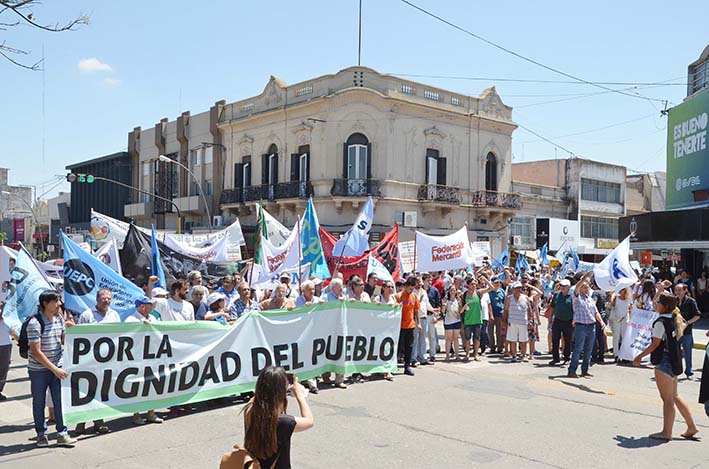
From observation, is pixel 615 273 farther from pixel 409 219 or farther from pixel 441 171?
pixel 441 171

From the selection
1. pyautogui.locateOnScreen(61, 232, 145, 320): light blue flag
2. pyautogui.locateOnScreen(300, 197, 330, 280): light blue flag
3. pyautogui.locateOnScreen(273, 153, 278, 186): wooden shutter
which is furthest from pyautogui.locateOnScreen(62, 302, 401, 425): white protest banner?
pyautogui.locateOnScreen(273, 153, 278, 186): wooden shutter

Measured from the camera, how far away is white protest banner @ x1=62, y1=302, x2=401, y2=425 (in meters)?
7.70

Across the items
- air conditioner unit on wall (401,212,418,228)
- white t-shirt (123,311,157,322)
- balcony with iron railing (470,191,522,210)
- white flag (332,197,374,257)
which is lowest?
white t-shirt (123,311,157,322)

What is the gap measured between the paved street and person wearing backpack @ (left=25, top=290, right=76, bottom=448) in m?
Result: 0.25

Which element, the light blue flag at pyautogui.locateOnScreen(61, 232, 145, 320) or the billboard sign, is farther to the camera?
the billboard sign

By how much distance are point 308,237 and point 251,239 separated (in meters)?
25.7

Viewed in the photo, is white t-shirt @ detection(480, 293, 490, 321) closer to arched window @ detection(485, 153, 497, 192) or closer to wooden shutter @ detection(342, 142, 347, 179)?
wooden shutter @ detection(342, 142, 347, 179)

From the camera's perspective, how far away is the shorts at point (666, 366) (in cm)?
782

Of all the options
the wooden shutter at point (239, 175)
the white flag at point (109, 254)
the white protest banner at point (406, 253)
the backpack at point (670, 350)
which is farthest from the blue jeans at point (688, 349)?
the wooden shutter at point (239, 175)

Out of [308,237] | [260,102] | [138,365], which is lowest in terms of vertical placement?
[138,365]

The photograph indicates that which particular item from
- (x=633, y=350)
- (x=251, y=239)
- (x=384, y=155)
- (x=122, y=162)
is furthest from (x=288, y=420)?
(x=122, y=162)

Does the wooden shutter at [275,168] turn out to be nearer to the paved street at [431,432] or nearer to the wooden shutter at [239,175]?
the wooden shutter at [239,175]

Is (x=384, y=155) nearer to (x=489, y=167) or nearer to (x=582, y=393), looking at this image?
(x=489, y=167)

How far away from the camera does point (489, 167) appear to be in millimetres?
38500
